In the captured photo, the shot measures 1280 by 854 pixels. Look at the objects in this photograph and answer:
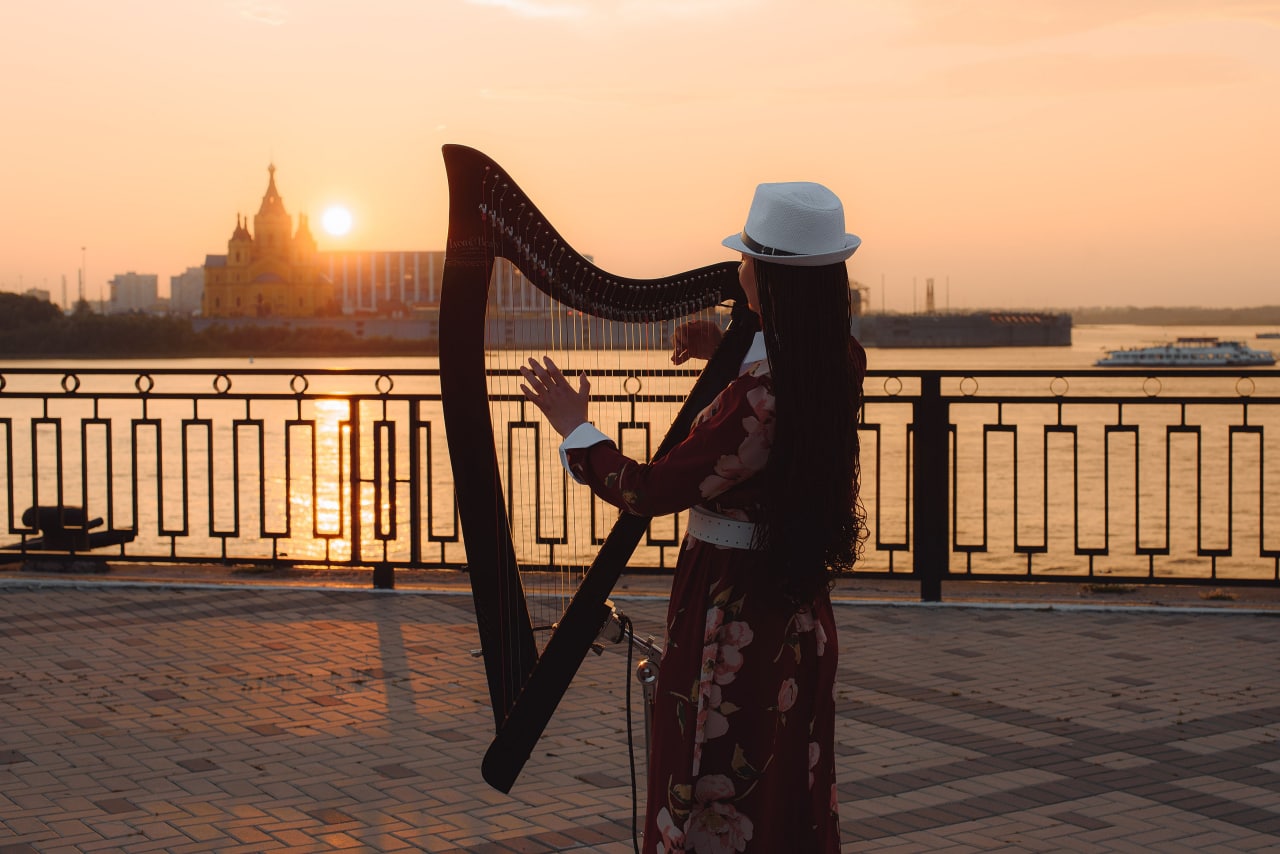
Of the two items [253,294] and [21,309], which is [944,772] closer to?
[21,309]

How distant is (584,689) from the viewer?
6.14 meters

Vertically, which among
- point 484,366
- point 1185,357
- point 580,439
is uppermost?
point 1185,357

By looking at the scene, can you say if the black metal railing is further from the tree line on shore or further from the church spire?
the church spire

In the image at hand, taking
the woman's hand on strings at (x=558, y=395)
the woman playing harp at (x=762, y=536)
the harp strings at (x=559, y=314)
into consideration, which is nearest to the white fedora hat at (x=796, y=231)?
the woman playing harp at (x=762, y=536)

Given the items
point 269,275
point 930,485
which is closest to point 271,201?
point 269,275

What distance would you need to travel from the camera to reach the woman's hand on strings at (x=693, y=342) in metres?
3.44

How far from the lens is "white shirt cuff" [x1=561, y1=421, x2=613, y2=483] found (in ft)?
9.34

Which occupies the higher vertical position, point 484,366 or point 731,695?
point 484,366

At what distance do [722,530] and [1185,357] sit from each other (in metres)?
109

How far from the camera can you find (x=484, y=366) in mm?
3414

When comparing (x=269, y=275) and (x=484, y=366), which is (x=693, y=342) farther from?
(x=269, y=275)

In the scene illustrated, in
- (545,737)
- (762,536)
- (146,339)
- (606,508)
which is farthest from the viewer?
(146,339)

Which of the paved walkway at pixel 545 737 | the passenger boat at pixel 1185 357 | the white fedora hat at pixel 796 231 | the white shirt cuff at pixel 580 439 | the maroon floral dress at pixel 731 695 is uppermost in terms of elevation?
the passenger boat at pixel 1185 357

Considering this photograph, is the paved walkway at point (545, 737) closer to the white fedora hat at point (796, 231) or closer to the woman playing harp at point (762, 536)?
the woman playing harp at point (762, 536)
